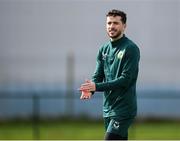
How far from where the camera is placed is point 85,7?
28500 mm

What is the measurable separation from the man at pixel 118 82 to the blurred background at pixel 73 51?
15.9 metres

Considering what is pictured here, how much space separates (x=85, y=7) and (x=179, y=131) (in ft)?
28.6

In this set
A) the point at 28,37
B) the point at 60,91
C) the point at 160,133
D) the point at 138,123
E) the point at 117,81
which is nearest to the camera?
the point at 117,81

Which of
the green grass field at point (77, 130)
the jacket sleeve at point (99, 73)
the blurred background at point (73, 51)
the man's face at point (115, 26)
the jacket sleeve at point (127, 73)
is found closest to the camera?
the jacket sleeve at point (127, 73)

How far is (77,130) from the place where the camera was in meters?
21.7

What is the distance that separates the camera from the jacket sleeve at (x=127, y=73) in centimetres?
832

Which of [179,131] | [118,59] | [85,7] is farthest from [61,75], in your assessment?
[118,59]

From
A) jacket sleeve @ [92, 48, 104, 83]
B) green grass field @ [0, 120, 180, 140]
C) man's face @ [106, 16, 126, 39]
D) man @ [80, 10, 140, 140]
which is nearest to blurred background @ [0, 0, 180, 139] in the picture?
green grass field @ [0, 120, 180, 140]

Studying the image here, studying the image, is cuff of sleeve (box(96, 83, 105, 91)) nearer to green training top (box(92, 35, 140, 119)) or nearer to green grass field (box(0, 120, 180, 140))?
green training top (box(92, 35, 140, 119))

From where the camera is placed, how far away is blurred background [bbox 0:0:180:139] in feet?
83.0

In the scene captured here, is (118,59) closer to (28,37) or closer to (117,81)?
(117,81)

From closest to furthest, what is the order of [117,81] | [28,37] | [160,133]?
[117,81] → [160,133] → [28,37]

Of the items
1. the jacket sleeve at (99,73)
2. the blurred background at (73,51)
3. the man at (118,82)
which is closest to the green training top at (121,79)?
the man at (118,82)

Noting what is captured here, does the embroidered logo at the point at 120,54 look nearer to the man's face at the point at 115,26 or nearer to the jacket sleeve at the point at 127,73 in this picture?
the jacket sleeve at the point at 127,73
